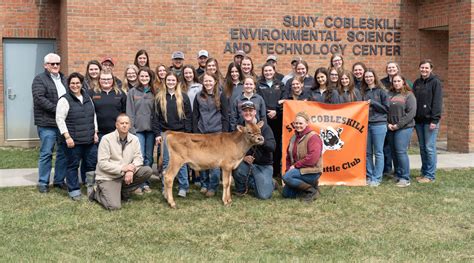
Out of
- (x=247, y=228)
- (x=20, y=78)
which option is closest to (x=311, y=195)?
(x=247, y=228)

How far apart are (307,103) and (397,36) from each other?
638 cm

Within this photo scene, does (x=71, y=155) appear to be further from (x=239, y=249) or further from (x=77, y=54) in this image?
(x=77, y=54)

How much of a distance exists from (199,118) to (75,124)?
5.77 ft

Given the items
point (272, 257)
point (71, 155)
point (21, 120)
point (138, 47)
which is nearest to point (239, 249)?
point (272, 257)

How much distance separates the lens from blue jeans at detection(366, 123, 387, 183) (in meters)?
9.02

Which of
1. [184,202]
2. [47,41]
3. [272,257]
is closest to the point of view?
[272,257]

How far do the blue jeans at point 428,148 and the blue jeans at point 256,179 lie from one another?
9.34 feet

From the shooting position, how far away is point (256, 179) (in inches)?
320

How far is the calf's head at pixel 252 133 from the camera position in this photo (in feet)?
24.6

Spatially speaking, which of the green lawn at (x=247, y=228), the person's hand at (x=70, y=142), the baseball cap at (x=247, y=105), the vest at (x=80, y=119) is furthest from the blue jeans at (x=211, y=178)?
the person's hand at (x=70, y=142)

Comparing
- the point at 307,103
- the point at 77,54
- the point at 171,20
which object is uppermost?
the point at 171,20

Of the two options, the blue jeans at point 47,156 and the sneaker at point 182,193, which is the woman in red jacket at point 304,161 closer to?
the sneaker at point 182,193

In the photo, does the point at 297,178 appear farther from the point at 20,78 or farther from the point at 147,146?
the point at 20,78

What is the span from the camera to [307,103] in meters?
8.88
